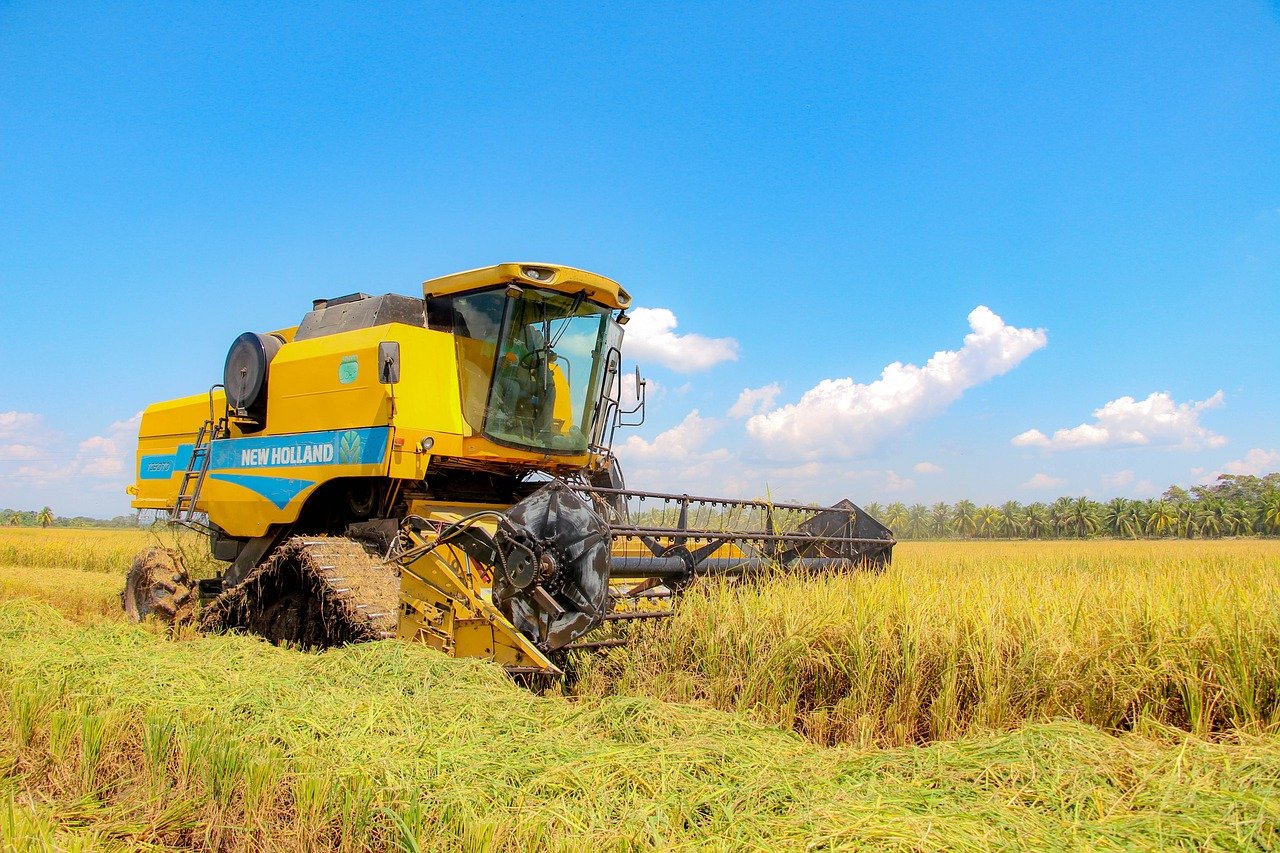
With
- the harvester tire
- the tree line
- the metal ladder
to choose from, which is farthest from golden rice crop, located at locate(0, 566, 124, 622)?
the tree line

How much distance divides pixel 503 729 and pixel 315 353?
4744mm

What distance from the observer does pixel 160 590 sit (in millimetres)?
7262

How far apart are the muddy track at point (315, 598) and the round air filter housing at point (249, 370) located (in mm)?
1934

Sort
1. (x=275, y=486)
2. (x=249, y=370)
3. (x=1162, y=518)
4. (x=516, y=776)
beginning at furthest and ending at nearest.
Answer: (x=1162, y=518) → (x=249, y=370) → (x=275, y=486) → (x=516, y=776)

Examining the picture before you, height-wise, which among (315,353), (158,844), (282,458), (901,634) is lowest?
(158,844)

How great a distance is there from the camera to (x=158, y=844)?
113 inches

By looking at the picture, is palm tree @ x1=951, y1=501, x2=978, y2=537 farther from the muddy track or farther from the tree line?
the muddy track

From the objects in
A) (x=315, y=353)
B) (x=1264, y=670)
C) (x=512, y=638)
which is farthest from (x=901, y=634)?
(x=315, y=353)

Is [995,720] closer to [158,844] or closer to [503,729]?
[503,729]

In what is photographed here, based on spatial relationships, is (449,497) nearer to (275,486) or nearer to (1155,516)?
(275,486)

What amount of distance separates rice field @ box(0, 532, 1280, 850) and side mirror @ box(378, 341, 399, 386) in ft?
6.61

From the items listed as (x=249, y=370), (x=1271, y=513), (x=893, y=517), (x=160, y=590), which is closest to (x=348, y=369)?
(x=249, y=370)

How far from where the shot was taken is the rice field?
90.5 inches

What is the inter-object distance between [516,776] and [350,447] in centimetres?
427
